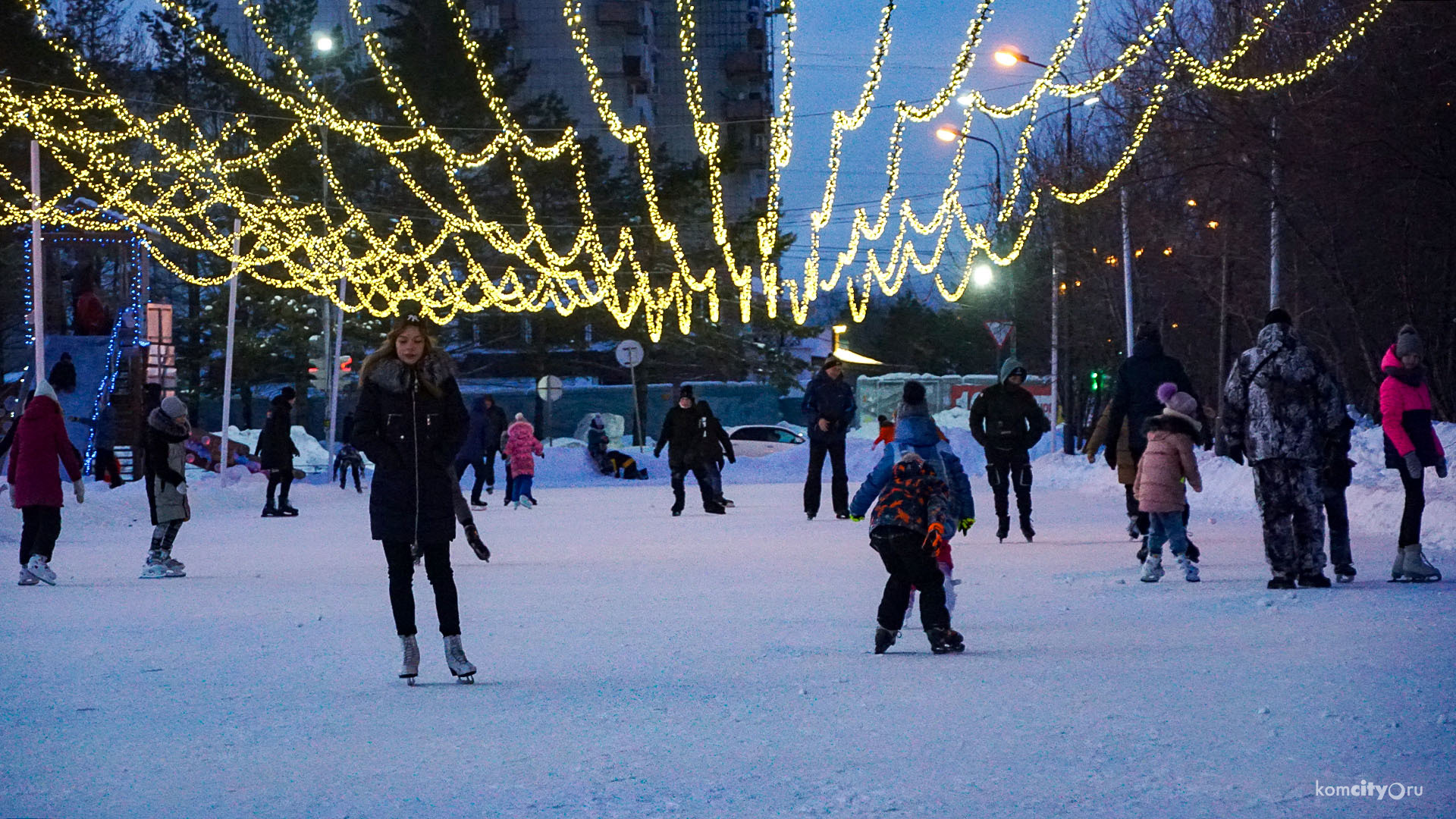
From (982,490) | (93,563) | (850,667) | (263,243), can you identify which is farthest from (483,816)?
(263,243)

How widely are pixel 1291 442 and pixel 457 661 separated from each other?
5.97 m

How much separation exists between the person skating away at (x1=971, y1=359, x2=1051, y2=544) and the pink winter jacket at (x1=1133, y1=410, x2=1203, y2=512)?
14.2 ft

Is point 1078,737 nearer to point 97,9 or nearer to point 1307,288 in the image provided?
point 1307,288

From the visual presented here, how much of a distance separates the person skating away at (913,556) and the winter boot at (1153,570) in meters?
3.68

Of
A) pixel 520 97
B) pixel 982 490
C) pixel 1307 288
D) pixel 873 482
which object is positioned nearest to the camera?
pixel 873 482

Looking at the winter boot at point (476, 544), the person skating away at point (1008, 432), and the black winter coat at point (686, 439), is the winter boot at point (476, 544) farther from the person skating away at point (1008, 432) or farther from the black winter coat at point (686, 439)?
the black winter coat at point (686, 439)

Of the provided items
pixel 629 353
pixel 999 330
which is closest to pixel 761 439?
pixel 629 353

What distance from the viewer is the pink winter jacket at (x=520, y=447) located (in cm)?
2694

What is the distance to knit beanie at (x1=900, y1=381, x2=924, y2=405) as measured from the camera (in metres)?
11.3

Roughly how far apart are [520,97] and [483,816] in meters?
63.1

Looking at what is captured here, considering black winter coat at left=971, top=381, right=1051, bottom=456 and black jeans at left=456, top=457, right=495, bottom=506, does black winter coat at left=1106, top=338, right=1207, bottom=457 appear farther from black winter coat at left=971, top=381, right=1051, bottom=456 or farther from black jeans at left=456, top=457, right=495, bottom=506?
black jeans at left=456, top=457, right=495, bottom=506

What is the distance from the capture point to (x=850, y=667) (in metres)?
8.29

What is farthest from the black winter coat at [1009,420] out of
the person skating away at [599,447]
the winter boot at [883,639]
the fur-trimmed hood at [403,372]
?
the person skating away at [599,447]

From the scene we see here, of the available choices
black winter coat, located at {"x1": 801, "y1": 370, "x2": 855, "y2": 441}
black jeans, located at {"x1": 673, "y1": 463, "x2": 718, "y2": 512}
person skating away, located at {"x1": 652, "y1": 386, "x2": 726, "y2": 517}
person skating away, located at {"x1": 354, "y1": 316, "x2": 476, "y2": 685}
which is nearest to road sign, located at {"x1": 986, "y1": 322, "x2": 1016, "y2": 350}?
black jeans, located at {"x1": 673, "y1": 463, "x2": 718, "y2": 512}
